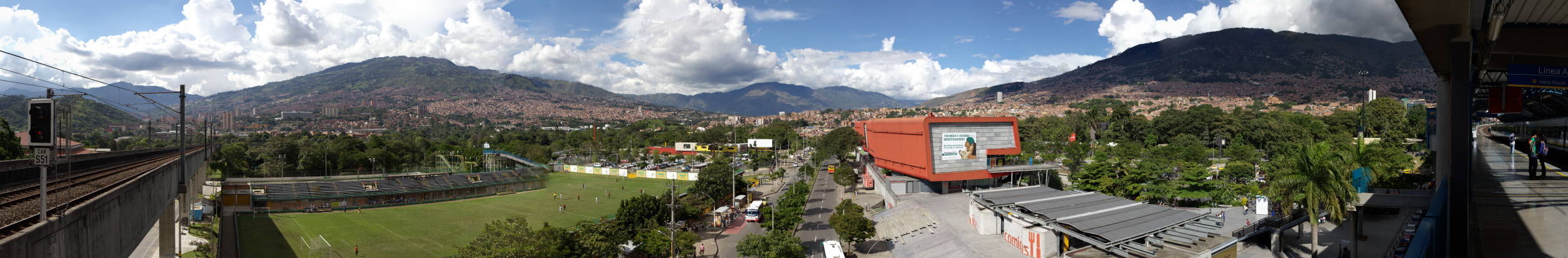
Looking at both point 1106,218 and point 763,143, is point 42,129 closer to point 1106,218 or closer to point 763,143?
point 1106,218

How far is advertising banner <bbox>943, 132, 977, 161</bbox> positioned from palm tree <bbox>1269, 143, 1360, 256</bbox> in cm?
1662

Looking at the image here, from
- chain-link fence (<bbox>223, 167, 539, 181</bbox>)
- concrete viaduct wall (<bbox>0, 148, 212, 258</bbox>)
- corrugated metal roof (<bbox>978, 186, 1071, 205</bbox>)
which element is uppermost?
concrete viaduct wall (<bbox>0, 148, 212, 258</bbox>)

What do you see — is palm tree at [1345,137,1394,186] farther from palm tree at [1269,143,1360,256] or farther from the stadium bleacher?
the stadium bleacher

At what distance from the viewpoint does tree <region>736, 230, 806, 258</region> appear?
1745 centimetres

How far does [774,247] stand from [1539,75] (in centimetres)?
1467

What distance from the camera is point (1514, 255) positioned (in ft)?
16.0

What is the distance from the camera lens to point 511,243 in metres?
14.1

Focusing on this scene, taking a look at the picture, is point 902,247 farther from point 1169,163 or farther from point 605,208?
point 1169,163

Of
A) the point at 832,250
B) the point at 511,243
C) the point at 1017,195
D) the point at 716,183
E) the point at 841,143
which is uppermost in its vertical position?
the point at 841,143

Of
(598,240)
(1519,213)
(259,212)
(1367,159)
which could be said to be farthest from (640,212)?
(1367,159)

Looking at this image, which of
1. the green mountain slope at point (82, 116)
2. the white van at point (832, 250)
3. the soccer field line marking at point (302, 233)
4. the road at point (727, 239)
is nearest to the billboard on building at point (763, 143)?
the road at point (727, 239)

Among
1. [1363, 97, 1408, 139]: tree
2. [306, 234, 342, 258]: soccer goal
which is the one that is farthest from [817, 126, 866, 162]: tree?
[1363, 97, 1408, 139]: tree

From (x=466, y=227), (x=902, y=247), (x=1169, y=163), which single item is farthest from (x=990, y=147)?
(x=466, y=227)

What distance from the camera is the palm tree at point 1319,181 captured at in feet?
44.2
